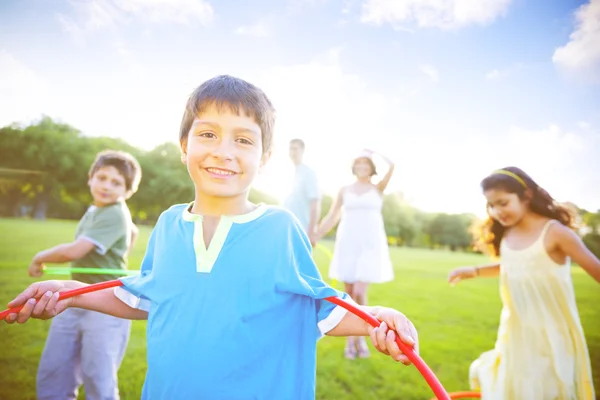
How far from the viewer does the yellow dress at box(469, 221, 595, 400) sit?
118 inches

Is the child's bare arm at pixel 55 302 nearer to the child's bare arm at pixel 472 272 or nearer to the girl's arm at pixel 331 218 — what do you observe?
the child's bare arm at pixel 472 272

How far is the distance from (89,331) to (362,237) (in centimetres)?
359

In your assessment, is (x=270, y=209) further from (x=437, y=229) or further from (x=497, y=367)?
(x=437, y=229)

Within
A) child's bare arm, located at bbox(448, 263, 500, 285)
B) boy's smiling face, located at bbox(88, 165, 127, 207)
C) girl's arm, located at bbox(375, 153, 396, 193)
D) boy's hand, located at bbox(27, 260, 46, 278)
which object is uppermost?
girl's arm, located at bbox(375, 153, 396, 193)

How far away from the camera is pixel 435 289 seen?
1177cm

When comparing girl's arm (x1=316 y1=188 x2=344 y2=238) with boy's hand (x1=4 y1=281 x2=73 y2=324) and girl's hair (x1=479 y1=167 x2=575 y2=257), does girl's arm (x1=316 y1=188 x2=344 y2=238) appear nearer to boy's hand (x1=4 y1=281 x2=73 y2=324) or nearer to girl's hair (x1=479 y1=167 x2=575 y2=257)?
girl's hair (x1=479 y1=167 x2=575 y2=257)

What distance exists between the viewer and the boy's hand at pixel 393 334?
1.31 m

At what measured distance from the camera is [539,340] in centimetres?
314

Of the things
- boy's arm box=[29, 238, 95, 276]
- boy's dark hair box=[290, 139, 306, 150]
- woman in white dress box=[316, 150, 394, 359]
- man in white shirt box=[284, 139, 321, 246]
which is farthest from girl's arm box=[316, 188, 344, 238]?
boy's arm box=[29, 238, 95, 276]

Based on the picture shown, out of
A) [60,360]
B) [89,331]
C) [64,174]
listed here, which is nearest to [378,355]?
[89,331]

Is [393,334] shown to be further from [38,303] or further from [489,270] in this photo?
[489,270]

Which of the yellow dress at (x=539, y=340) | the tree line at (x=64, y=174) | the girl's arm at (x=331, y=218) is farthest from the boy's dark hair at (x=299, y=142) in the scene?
the tree line at (x=64, y=174)

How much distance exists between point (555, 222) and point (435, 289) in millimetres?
9108

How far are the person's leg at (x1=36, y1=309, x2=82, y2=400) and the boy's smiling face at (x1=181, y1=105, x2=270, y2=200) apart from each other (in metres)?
2.02
